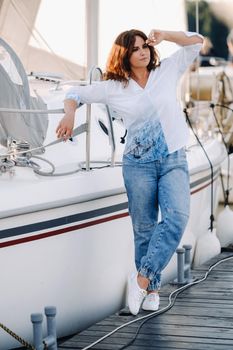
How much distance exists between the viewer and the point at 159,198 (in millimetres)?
5484

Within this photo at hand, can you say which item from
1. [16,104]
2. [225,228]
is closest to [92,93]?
[16,104]

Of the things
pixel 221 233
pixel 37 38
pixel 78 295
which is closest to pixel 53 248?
pixel 78 295

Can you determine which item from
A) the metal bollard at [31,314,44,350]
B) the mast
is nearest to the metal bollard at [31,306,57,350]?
the metal bollard at [31,314,44,350]

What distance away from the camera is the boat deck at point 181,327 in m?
5.27

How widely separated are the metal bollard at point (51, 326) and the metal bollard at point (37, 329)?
86 millimetres

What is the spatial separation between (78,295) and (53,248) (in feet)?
1.59

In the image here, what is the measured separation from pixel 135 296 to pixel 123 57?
134 cm

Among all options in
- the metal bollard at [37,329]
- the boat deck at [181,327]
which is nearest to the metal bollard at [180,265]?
the boat deck at [181,327]

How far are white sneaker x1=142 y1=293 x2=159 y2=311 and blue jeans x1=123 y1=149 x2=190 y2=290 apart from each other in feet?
0.95

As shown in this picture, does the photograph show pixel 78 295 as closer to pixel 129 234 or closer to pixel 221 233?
pixel 129 234

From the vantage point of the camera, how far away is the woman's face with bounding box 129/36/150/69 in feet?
17.6

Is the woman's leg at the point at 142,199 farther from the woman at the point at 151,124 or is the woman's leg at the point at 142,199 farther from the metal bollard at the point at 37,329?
the metal bollard at the point at 37,329

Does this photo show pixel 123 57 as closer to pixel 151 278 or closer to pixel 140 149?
pixel 140 149

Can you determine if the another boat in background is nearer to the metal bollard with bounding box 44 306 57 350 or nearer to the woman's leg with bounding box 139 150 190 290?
the metal bollard with bounding box 44 306 57 350
